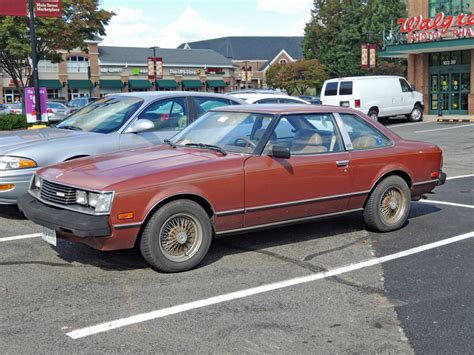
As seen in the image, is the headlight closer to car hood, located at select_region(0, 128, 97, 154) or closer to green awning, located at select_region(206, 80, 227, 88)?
car hood, located at select_region(0, 128, 97, 154)

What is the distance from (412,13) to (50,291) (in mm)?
32165

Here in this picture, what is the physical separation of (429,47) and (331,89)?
691cm

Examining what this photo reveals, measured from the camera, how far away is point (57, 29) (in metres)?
26.1

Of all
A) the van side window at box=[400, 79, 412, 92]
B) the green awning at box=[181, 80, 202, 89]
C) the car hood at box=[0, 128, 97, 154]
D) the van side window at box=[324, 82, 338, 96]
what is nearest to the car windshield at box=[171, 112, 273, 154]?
the car hood at box=[0, 128, 97, 154]

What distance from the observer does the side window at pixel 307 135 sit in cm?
609

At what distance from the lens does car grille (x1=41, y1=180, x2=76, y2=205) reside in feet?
17.3

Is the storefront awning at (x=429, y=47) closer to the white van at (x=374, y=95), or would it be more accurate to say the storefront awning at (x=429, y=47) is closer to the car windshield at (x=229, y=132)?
the white van at (x=374, y=95)

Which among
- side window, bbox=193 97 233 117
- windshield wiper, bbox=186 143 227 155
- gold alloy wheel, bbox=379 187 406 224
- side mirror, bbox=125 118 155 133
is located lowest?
gold alloy wheel, bbox=379 187 406 224

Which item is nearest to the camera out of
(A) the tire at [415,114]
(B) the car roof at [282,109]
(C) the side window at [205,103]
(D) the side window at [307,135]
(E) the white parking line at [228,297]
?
(E) the white parking line at [228,297]

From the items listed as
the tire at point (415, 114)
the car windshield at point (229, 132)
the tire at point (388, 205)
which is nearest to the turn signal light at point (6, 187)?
the car windshield at point (229, 132)

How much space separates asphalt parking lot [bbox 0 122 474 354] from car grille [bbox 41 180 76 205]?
0.66 metres

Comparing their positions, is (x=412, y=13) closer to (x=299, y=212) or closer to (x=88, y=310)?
(x=299, y=212)

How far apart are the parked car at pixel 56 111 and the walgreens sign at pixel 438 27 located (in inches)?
720

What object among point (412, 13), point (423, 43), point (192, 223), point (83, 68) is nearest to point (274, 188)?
point (192, 223)
